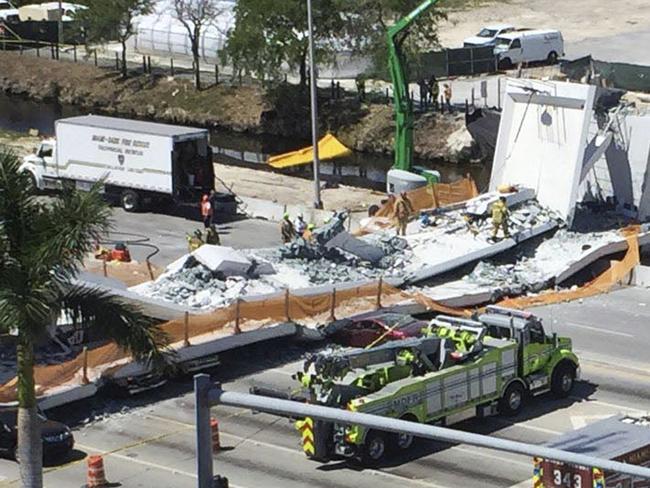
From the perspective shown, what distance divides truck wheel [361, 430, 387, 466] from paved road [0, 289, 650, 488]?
236 millimetres

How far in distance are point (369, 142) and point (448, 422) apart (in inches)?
1511

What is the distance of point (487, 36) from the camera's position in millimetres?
77688

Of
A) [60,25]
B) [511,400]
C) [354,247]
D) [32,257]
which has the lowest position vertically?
[511,400]

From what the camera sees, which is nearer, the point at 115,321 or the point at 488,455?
the point at 115,321

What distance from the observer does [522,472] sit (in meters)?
27.8

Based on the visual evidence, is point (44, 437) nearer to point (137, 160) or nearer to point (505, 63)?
point (137, 160)

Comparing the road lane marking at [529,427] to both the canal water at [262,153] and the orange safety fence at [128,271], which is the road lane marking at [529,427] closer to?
the orange safety fence at [128,271]

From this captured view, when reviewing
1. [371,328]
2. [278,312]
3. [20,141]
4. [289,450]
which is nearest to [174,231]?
[278,312]

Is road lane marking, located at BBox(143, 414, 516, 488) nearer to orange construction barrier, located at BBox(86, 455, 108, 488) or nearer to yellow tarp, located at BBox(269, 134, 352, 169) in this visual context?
orange construction barrier, located at BBox(86, 455, 108, 488)

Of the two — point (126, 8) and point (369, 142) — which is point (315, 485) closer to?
point (369, 142)

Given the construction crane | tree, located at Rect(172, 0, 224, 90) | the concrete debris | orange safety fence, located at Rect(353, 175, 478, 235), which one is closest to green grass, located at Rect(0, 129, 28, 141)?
tree, located at Rect(172, 0, 224, 90)

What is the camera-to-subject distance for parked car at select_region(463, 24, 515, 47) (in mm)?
75762

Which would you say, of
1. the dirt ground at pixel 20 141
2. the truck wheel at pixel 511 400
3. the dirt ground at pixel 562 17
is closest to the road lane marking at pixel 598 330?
the truck wheel at pixel 511 400

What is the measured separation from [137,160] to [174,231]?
2.97 meters
